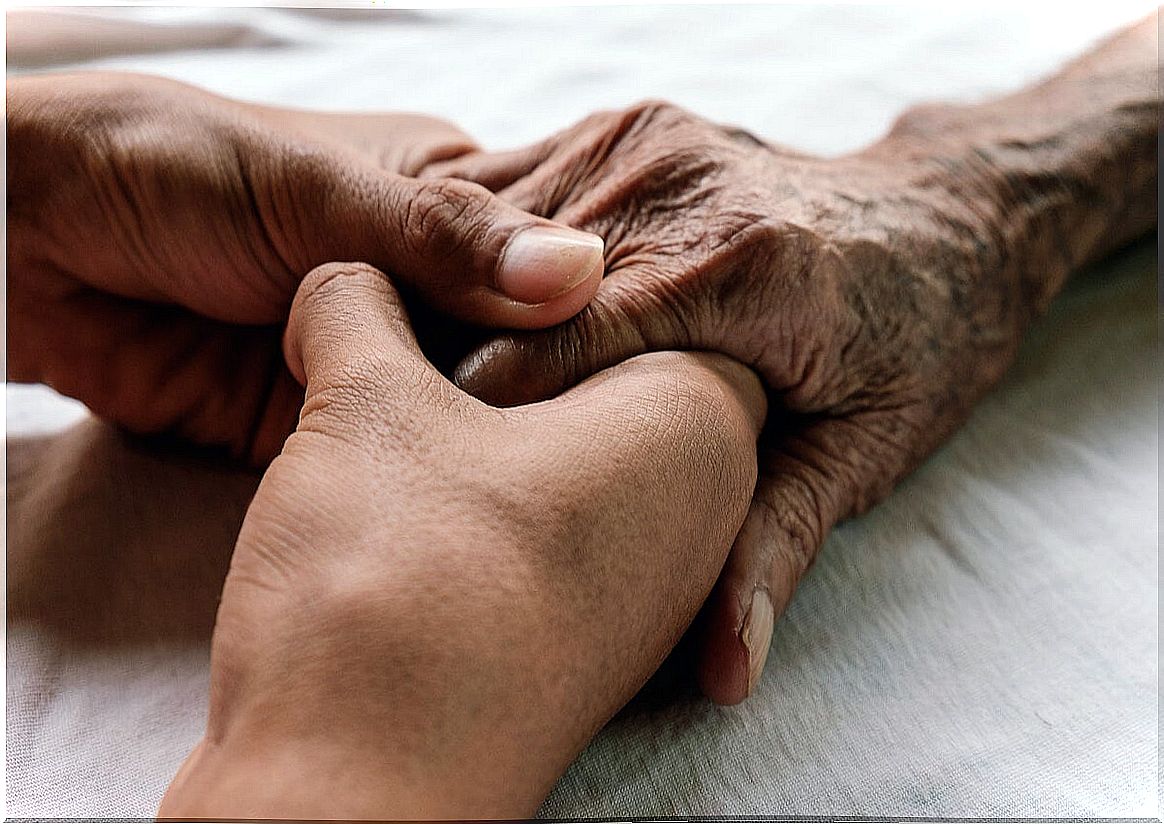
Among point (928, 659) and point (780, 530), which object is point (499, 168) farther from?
point (928, 659)

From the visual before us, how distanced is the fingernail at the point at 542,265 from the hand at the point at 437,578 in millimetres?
83

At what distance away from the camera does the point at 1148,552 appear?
0.91 metres

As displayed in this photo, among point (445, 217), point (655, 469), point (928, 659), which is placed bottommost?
point (928, 659)

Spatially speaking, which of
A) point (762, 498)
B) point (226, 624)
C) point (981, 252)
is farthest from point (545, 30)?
point (226, 624)

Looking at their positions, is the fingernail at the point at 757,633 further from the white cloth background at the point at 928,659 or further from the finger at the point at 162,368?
the finger at the point at 162,368

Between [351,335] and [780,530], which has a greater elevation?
[351,335]

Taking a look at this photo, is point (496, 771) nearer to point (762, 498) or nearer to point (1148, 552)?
point (762, 498)

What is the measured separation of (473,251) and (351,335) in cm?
13

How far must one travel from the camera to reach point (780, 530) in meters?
0.83

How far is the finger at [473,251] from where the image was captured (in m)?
0.75

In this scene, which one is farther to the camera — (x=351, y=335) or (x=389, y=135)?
(x=389, y=135)

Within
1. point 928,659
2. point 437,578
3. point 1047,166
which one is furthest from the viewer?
point 1047,166

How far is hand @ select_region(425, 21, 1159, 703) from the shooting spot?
795 mm

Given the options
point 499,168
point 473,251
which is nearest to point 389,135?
point 499,168
